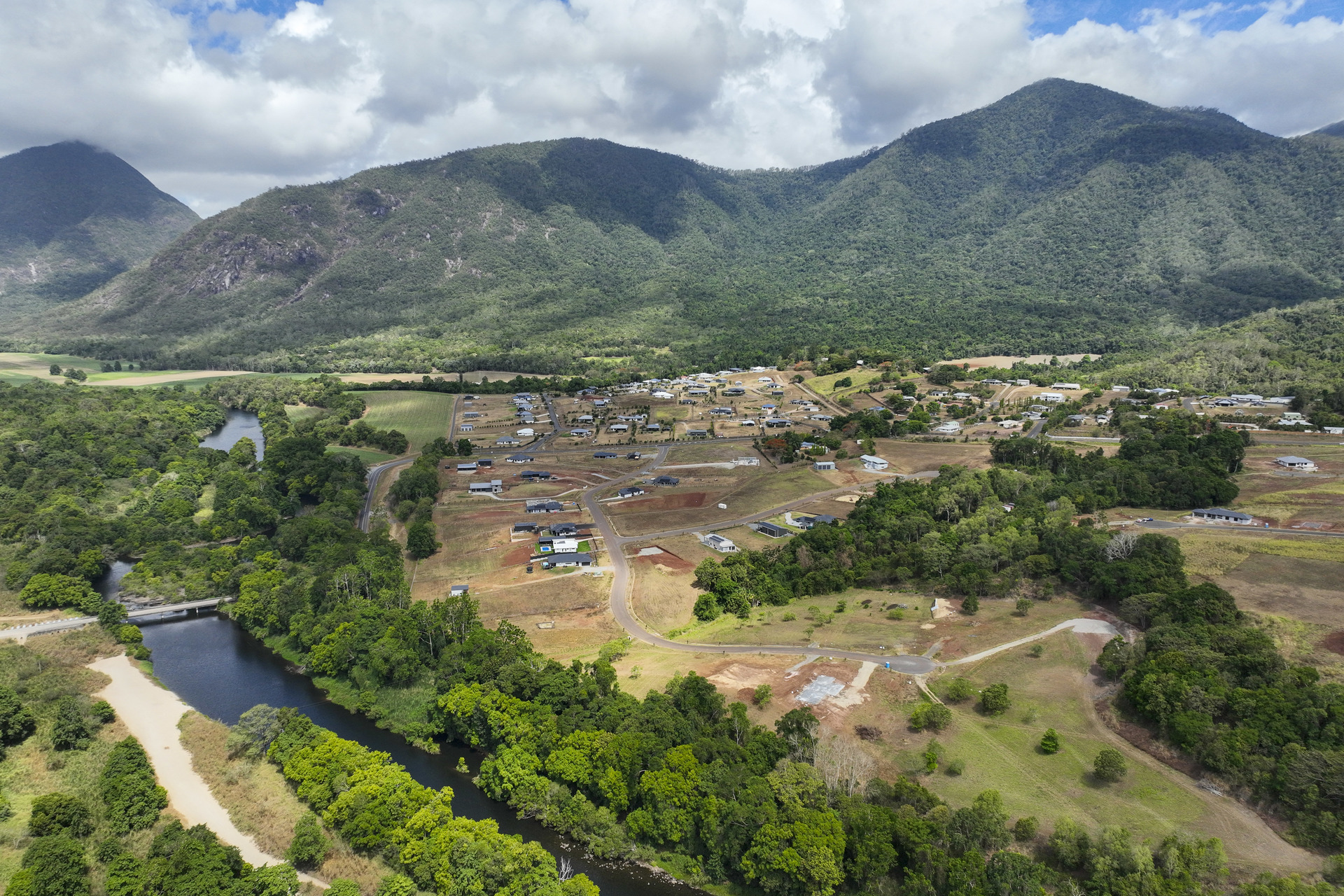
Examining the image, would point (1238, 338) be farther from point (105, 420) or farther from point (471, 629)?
point (105, 420)

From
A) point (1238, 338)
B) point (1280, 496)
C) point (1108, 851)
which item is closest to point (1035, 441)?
point (1280, 496)

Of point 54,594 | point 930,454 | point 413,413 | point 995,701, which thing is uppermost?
point 413,413

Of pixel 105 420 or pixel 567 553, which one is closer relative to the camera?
pixel 567 553

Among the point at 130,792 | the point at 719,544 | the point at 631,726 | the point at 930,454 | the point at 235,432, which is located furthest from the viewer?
the point at 235,432

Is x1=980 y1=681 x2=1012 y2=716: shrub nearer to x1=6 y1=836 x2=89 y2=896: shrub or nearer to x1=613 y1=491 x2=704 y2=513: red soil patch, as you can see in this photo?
x1=613 y1=491 x2=704 y2=513: red soil patch

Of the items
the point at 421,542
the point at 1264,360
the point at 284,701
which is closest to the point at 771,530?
the point at 421,542

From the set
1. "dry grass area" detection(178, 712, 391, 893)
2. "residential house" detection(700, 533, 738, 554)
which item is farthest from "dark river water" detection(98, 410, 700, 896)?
"residential house" detection(700, 533, 738, 554)

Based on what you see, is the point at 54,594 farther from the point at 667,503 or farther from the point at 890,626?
the point at 890,626
